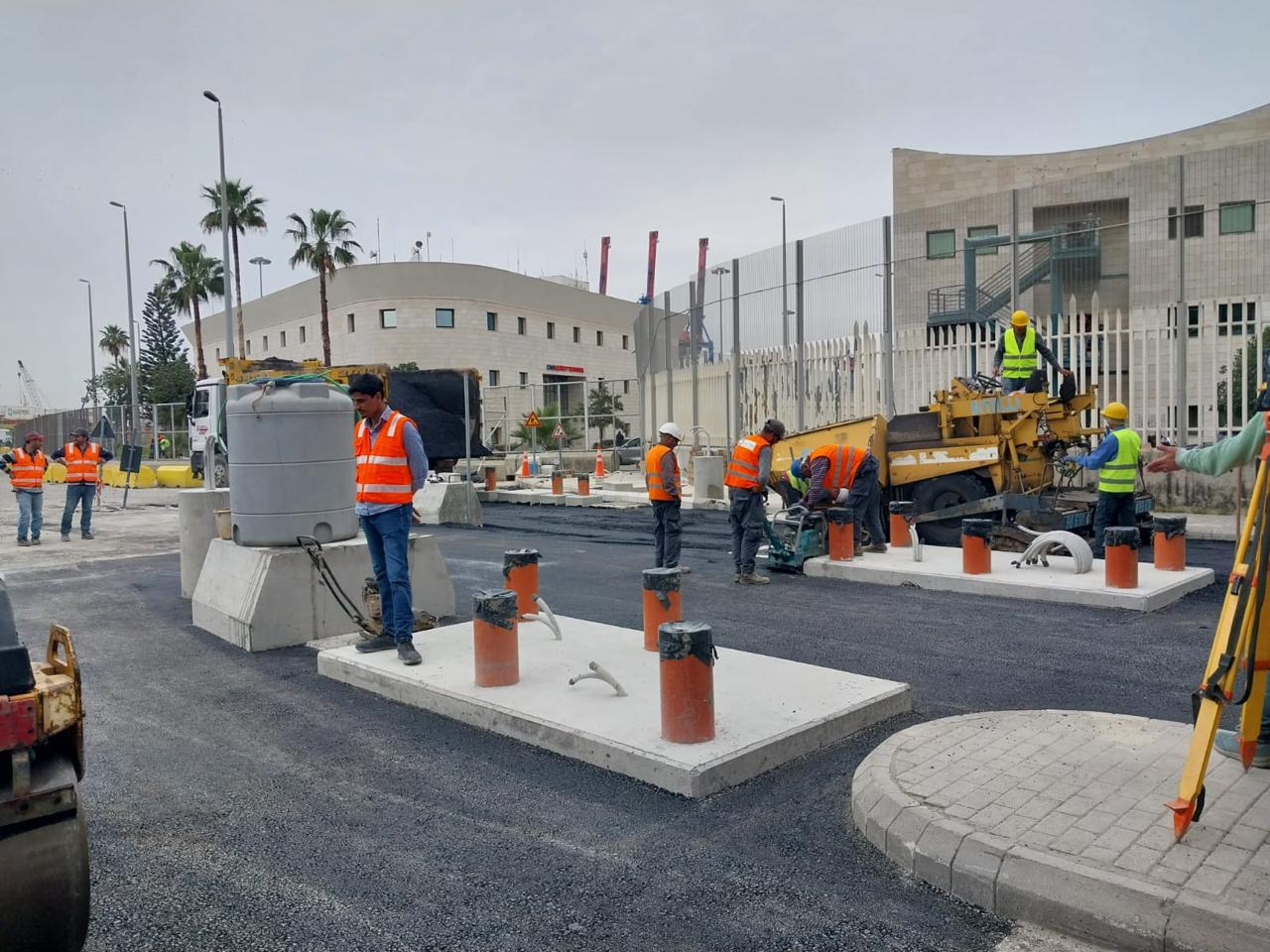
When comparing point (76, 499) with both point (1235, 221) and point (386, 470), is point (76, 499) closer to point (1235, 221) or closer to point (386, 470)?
point (386, 470)

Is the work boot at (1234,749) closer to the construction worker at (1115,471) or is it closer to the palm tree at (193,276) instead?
the construction worker at (1115,471)

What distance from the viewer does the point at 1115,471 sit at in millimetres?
10273

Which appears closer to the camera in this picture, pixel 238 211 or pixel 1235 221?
pixel 1235 221

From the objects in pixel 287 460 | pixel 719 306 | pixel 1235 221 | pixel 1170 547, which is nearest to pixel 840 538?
pixel 1170 547

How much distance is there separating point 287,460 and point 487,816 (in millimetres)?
4370

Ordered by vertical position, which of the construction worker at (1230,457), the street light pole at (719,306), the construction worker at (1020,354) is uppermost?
the street light pole at (719,306)

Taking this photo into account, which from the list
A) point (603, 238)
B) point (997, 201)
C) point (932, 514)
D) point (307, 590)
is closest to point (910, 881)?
point (307, 590)

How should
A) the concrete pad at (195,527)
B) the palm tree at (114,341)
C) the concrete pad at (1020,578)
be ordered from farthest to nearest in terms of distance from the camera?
the palm tree at (114,341) → the concrete pad at (195,527) → the concrete pad at (1020,578)

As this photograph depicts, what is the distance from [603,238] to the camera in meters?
91.6

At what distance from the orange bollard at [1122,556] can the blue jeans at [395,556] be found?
6060 millimetres

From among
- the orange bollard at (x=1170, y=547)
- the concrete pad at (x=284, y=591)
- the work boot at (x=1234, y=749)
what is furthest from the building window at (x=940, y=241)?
the work boot at (x=1234, y=749)

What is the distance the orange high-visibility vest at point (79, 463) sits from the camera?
16.2 metres

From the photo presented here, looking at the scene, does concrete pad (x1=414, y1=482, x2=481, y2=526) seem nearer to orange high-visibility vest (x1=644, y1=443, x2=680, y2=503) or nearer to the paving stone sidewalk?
orange high-visibility vest (x1=644, y1=443, x2=680, y2=503)

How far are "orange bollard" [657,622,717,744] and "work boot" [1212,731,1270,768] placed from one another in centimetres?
223
